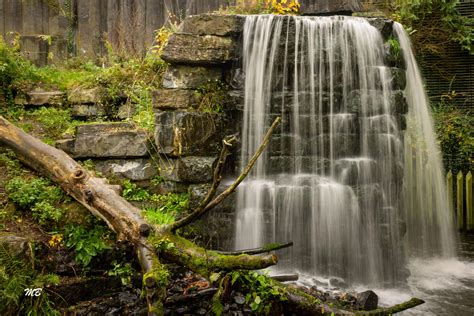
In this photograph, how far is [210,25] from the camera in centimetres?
576

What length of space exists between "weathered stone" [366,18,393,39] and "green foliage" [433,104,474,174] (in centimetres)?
351

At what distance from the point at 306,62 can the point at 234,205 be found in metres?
2.42

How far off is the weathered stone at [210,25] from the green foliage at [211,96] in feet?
2.38

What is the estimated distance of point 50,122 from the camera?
21.3 ft

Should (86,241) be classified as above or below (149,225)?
below

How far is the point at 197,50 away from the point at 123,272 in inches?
126

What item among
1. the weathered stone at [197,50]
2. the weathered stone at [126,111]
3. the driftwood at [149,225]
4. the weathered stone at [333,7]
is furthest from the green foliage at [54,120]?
the weathered stone at [333,7]

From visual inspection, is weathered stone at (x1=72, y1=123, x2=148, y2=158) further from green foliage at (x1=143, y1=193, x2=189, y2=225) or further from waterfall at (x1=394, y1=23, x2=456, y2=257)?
waterfall at (x1=394, y1=23, x2=456, y2=257)

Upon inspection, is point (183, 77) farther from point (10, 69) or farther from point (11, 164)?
point (10, 69)

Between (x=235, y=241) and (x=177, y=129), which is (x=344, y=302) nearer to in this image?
(x=235, y=241)

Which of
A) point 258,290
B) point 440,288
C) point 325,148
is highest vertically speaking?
point 325,148

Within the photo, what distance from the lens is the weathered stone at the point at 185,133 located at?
552 centimetres

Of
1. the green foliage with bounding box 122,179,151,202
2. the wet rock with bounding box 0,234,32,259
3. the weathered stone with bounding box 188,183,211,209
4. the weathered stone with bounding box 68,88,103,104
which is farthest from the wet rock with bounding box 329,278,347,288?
the weathered stone with bounding box 68,88,103,104

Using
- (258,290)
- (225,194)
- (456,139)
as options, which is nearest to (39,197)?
(225,194)
